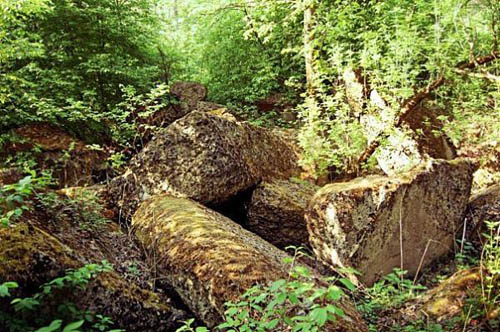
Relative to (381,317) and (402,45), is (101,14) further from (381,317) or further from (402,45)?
(381,317)

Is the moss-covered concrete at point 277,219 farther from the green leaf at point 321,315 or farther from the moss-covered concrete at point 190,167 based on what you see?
the green leaf at point 321,315

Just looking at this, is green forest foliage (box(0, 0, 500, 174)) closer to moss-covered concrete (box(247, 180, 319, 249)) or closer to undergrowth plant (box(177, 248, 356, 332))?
moss-covered concrete (box(247, 180, 319, 249))

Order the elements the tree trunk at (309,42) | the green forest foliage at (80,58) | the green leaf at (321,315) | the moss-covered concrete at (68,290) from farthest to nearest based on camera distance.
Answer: the tree trunk at (309,42), the green forest foliage at (80,58), the moss-covered concrete at (68,290), the green leaf at (321,315)

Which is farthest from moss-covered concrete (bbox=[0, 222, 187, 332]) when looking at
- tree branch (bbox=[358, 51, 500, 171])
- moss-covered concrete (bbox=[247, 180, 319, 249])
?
tree branch (bbox=[358, 51, 500, 171])

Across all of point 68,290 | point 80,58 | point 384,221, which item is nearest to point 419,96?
point 384,221

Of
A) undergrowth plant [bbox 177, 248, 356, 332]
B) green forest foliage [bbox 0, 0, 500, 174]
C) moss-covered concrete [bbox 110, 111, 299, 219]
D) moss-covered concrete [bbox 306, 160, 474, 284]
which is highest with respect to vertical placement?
green forest foliage [bbox 0, 0, 500, 174]

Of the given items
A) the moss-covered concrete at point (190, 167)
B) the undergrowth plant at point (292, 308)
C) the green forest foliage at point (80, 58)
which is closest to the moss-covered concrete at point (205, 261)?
the undergrowth plant at point (292, 308)

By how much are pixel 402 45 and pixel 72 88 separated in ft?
18.9

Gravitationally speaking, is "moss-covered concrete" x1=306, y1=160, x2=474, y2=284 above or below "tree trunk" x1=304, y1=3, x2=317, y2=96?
below

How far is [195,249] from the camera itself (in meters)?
3.03

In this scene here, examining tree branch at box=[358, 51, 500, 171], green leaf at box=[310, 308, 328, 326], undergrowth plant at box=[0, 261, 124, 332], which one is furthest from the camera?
tree branch at box=[358, 51, 500, 171]

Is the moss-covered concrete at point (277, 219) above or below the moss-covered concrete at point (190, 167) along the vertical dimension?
below

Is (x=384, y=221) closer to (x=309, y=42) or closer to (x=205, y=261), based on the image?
(x=205, y=261)

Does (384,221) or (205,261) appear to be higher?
(205,261)
